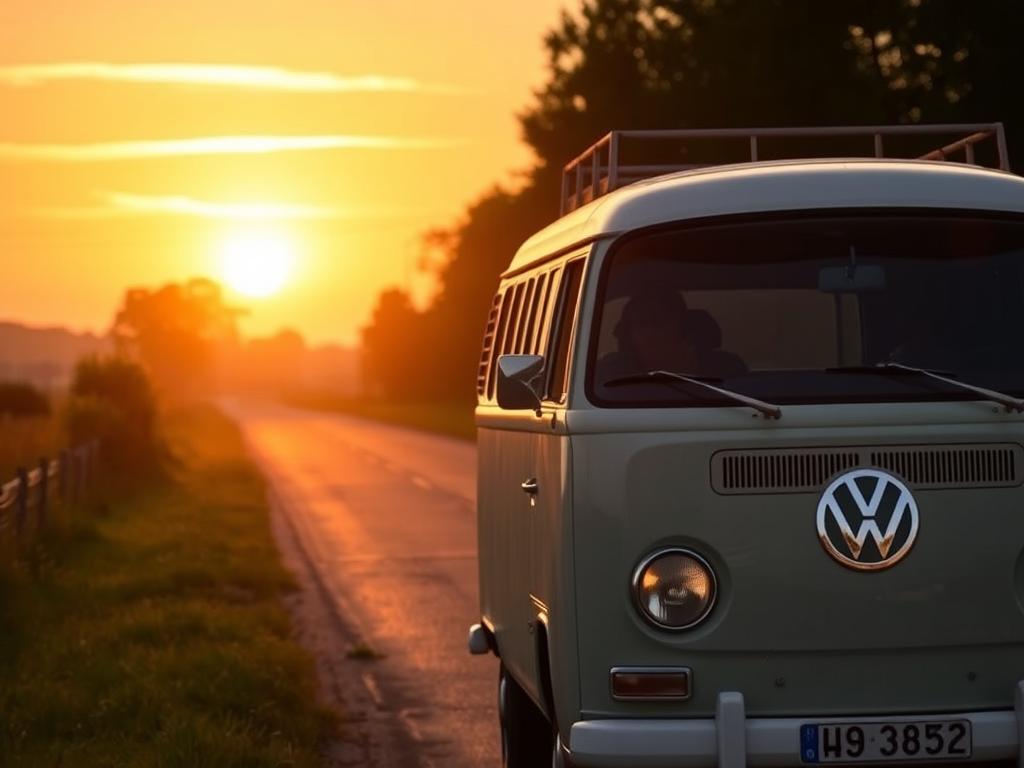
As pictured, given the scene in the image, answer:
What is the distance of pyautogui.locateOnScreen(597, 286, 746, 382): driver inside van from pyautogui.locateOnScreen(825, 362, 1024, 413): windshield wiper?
1.18 ft

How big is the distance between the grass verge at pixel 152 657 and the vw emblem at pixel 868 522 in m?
3.40

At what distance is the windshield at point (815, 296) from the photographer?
582 cm

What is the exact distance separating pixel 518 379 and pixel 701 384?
827 mm

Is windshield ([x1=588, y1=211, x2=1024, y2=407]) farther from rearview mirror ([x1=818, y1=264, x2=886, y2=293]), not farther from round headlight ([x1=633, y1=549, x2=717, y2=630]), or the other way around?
round headlight ([x1=633, y1=549, x2=717, y2=630])

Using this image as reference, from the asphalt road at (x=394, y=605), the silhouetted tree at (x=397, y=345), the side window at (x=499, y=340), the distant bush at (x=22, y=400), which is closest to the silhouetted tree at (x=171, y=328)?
the silhouetted tree at (x=397, y=345)

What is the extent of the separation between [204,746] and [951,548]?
3.84 metres

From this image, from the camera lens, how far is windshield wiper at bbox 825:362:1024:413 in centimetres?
546

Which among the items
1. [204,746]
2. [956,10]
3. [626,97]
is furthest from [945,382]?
[626,97]

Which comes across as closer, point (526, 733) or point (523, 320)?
point (526, 733)

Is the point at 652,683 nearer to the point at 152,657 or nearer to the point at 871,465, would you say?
the point at 871,465

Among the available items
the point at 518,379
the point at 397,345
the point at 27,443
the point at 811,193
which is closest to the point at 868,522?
the point at 811,193

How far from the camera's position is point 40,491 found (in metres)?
17.7

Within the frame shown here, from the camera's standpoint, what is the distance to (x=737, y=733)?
5277mm

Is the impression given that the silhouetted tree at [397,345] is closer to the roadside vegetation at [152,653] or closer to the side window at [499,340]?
the roadside vegetation at [152,653]
